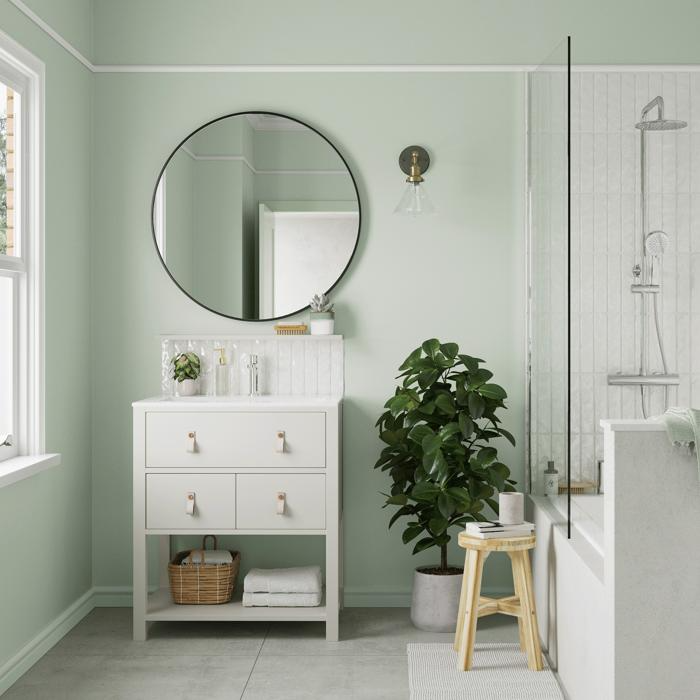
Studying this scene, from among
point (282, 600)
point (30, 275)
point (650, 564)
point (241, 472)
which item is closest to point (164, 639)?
point (282, 600)

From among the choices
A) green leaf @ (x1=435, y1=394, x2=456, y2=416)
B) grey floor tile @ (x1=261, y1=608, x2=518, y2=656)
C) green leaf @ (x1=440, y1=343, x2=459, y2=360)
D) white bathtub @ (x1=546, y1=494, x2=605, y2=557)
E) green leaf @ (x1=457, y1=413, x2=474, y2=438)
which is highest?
green leaf @ (x1=440, y1=343, x2=459, y2=360)

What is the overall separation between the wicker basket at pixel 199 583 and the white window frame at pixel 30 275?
2.19ft

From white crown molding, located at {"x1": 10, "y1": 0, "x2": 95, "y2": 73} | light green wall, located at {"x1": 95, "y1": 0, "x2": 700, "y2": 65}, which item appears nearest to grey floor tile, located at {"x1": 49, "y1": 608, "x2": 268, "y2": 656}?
light green wall, located at {"x1": 95, "y1": 0, "x2": 700, "y2": 65}

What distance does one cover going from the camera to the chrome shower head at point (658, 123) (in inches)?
112

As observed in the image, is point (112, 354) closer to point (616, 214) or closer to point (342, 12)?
point (342, 12)

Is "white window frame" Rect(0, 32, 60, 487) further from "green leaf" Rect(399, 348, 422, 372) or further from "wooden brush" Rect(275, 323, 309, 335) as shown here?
"green leaf" Rect(399, 348, 422, 372)

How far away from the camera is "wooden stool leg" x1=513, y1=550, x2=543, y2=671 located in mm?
2924

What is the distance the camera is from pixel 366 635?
10.9 ft

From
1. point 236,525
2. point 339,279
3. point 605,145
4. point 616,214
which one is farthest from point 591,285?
point 236,525

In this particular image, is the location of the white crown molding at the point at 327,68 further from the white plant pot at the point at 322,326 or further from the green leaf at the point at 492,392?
the green leaf at the point at 492,392

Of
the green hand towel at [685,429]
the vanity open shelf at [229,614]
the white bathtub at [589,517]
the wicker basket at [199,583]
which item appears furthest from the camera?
the wicker basket at [199,583]

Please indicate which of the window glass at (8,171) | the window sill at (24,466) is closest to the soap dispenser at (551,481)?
the window sill at (24,466)

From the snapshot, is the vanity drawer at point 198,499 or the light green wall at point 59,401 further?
the vanity drawer at point 198,499

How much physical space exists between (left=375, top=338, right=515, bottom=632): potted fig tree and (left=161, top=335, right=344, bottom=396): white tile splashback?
0.37 meters
